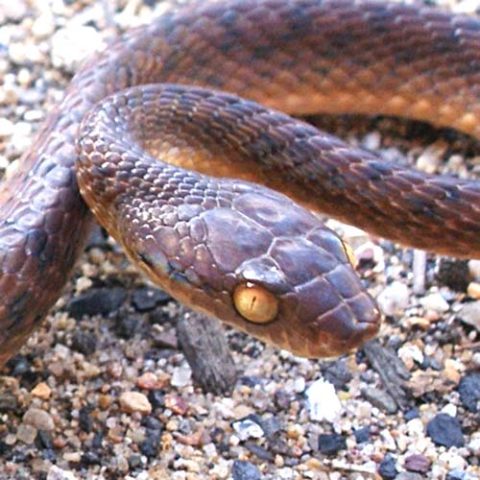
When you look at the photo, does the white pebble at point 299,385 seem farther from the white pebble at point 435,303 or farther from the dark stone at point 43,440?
the dark stone at point 43,440

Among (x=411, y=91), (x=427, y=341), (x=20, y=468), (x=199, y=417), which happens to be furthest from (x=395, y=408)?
(x=411, y=91)

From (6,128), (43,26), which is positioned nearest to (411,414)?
(6,128)

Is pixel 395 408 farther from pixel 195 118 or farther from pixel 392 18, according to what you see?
pixel 392 18

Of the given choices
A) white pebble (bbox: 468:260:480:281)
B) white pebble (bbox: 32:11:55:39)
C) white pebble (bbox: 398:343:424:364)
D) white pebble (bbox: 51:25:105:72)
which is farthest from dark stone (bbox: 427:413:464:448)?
white pebble (bbox: 32:11:55:39)

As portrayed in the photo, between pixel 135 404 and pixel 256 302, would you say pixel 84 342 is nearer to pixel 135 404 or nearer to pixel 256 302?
pixel 135 404

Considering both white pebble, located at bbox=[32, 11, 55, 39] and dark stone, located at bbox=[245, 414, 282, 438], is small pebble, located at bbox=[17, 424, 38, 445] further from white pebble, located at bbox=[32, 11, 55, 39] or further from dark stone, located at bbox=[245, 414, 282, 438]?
white pebble, located at bbox=[32, 11, 55, 39]

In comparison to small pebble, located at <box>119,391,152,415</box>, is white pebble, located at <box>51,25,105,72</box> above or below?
above

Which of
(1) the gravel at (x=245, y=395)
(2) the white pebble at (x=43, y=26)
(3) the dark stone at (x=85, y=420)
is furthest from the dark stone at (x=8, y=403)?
(2) the white pebble at (x=43, y=26)
